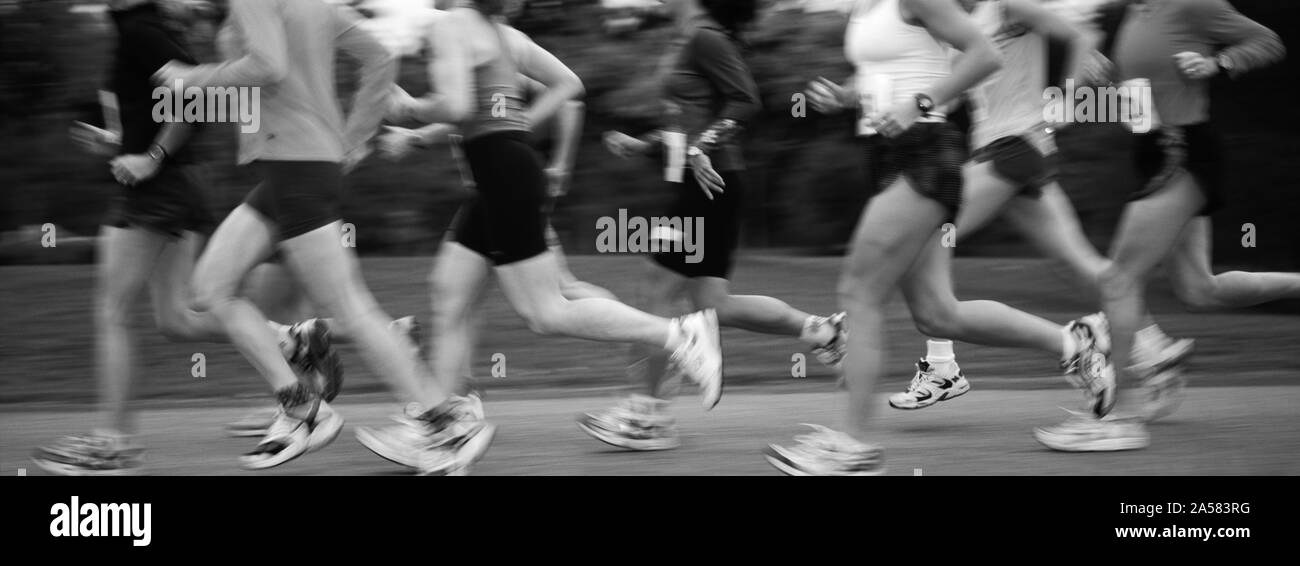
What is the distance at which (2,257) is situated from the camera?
419 inches

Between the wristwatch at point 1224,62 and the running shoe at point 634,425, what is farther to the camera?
the running shoe at point 634,425

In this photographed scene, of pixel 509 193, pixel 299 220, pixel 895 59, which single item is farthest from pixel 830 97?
pixel 299 220

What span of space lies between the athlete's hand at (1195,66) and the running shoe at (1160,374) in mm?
1253

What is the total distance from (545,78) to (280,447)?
1.63 m

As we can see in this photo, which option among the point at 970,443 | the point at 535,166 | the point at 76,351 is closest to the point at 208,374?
the point at 76,351

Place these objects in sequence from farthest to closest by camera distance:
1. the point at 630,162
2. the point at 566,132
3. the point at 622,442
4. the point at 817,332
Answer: the point at 630,162 → the point at 817,332 → the point at 566,132 → the point at 622,442

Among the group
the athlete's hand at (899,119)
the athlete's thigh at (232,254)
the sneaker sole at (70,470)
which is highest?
the athlete's hand at (899,119)

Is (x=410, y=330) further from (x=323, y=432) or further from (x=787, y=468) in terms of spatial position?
(x=787, y=468)

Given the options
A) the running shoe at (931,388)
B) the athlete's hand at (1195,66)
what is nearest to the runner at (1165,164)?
the athlete's hand at (1195,66)

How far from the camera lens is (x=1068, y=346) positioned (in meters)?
5.84

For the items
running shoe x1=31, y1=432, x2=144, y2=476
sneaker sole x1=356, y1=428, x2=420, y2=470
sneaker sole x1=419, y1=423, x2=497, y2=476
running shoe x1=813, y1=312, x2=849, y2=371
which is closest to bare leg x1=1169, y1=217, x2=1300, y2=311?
running shoe x1=813, y1=312, x2=849, y2=371

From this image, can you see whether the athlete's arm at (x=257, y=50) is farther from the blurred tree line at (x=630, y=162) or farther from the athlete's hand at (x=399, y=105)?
the blurred tree line at (x=630, y=162)

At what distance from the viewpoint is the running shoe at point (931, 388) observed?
6477mm
